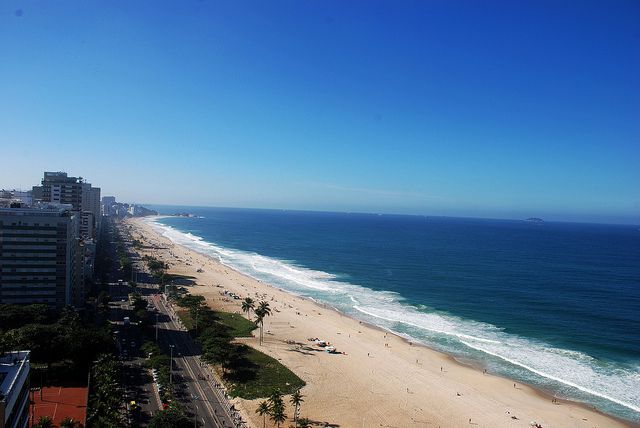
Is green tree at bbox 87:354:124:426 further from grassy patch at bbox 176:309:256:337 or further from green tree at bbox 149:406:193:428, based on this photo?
grassy patch at bbox 176:309:256:337

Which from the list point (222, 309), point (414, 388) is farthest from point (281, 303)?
point (414, 388)

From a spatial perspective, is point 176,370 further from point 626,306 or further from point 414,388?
point 626,306

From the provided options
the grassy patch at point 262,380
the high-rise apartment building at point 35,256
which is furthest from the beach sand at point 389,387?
the high-rise apartment building at point 35,256

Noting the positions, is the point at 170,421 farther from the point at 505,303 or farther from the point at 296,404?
the point at 505,303

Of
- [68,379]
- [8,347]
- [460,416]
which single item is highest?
[8,347]

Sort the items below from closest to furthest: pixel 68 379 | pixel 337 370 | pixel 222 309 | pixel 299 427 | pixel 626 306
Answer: pixel 299 427
pixel 68 379
pixel 337 370
pixel 222 309
pixel 626 306

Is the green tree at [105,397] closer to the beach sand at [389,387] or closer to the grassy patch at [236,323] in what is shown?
the beach sand at [389,387]
